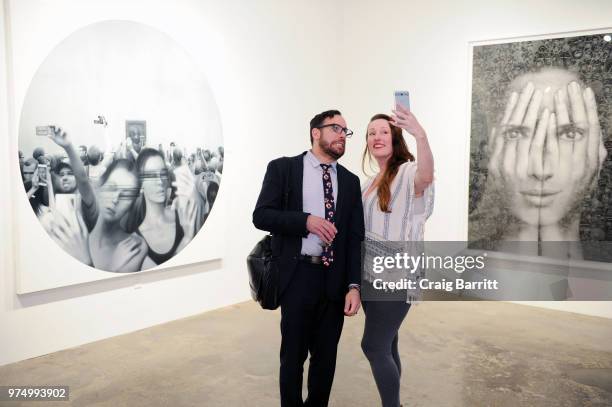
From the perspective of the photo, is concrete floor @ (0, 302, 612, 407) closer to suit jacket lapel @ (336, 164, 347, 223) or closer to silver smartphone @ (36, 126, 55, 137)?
suit jacket lapel @ (336, 164, 347, 223)

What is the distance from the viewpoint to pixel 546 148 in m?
5.14

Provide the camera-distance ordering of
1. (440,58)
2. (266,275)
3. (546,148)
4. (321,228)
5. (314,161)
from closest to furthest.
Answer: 1. (321,228)
2. (266,275)
3. (314,161)
4. (546,148)
5. (440,58)

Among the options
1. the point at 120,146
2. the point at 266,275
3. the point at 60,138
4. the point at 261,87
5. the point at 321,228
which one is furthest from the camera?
the point at 261,87

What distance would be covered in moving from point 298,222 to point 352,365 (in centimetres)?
173

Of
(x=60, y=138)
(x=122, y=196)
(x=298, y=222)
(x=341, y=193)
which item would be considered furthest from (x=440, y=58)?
(x=298, y=222)

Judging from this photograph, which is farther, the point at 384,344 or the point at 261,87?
the point at 261,87

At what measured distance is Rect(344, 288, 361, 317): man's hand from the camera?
2.39m

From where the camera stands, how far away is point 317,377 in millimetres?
2436

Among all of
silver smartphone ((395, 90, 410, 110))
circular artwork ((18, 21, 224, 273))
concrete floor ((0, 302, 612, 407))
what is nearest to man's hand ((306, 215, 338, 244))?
silver smartphone ((395, 90, 410, 110))

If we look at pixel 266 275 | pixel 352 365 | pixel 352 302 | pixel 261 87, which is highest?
pixel 261 87

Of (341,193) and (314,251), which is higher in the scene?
(341,193)

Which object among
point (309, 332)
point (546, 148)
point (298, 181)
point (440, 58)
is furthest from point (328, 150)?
point (440, 58)

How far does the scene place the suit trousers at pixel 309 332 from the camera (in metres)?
2.37

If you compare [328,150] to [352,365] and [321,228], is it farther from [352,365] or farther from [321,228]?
[352,365]
